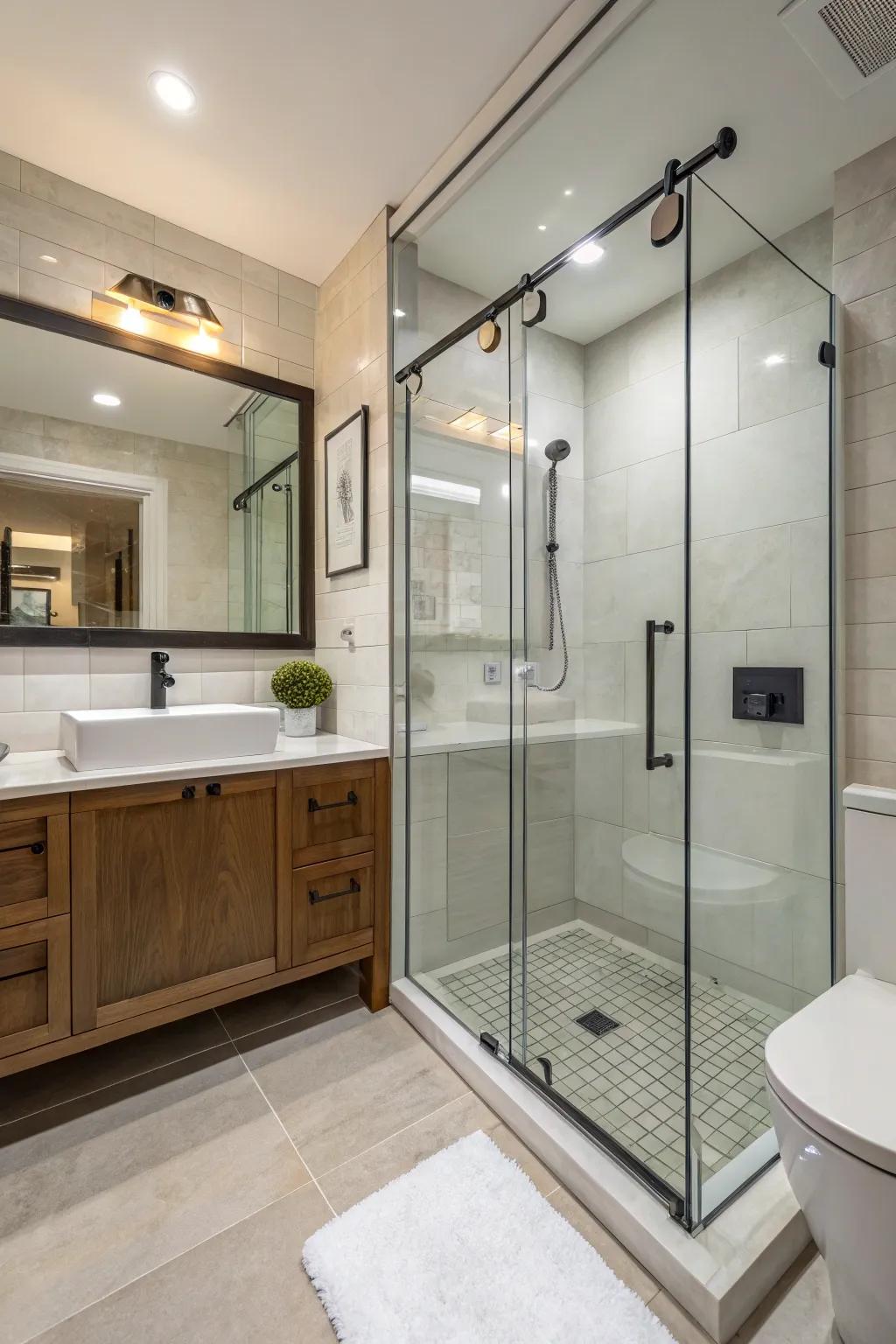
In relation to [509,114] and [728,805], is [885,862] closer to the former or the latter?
[728,805]

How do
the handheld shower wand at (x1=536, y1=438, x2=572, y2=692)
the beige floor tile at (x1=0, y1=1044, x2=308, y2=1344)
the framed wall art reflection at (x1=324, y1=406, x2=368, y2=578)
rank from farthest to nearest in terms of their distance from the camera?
the framed wall art reflection at (x1=324, y1=406, x2=368, y2=578)
the handheld shower wand at (x1=536, y1=438, x2=572, y2=692)
the beige floor tile at (x1=0, y1=1044, x2=308, y2=1344)

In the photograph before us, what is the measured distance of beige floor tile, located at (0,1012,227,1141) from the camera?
1.60m

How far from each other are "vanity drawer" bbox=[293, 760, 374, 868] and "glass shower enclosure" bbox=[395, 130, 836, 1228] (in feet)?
0.62

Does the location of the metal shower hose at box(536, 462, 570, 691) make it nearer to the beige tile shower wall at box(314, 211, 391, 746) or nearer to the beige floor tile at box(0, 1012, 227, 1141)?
the beige tile shower wall at box(314, 211, 391, 746)

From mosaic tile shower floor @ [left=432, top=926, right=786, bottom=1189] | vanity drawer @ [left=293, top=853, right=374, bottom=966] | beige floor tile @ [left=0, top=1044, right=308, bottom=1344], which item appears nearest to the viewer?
beige floor tile @ [left=0, top=1044, right=308, bottom=1344]

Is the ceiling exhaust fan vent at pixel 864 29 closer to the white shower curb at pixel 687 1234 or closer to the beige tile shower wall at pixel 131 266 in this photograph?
the beige tile shower wall at pixel 131 266

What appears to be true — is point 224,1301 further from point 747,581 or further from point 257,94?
point 257,94

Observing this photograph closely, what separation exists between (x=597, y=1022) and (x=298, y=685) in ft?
4.59

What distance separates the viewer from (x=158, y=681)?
2.02m

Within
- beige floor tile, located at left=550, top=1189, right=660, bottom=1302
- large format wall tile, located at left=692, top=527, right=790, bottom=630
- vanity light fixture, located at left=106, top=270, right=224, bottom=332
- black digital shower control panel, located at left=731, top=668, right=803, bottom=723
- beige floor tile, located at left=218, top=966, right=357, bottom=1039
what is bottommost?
beige floor tile, located at left=550, top=1189, right=660, bottom=1302

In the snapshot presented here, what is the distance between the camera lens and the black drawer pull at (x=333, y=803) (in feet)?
6.07

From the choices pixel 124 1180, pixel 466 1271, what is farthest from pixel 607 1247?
pixel 124 1180

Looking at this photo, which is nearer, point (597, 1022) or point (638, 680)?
point (638, 680)

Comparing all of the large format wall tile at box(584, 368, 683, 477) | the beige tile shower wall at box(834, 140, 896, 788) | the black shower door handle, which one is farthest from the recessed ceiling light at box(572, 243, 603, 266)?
the black shower door handle
